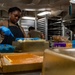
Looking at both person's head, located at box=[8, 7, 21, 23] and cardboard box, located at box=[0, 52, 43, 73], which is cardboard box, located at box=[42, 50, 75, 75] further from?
person's head, located at box=[8, 7, 21, 23]

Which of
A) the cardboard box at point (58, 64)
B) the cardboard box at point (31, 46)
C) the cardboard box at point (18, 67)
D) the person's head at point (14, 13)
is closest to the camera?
the cardboard box at point (58, 64)

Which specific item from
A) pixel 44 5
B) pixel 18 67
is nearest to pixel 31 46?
pixel 18 67

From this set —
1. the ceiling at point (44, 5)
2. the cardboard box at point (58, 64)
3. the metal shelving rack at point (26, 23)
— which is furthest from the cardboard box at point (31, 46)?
the metal shelving rack at point (26, 23)

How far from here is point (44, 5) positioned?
4.61 m

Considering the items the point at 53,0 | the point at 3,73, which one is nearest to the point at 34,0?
the point at 53,0

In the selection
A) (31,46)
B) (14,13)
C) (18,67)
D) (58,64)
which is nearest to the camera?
(58,64)

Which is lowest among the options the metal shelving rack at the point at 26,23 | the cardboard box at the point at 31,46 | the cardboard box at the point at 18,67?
the cardboard box at the point at 18,67

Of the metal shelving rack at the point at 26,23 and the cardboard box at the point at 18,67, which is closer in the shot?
the cardboard box at the point at 18,67

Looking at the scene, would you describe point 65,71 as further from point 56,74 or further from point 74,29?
point 74,29

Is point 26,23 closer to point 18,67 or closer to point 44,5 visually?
point 44,5

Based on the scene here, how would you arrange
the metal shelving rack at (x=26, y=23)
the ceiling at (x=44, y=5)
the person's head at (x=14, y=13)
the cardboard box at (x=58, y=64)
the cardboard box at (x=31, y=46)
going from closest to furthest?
the cardboard box at (x=58, y=64)
the cardboard box at (x=31, y=46)
the person's head at (x=14, y=13)
the ceiling at (x=44, y=5)
the metal shelving rack at (x=26, y=23)

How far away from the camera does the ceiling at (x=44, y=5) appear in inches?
167

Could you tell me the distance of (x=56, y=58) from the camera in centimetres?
66

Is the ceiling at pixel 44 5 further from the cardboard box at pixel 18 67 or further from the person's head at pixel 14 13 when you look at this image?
the cardboard box at pixel 18 67
